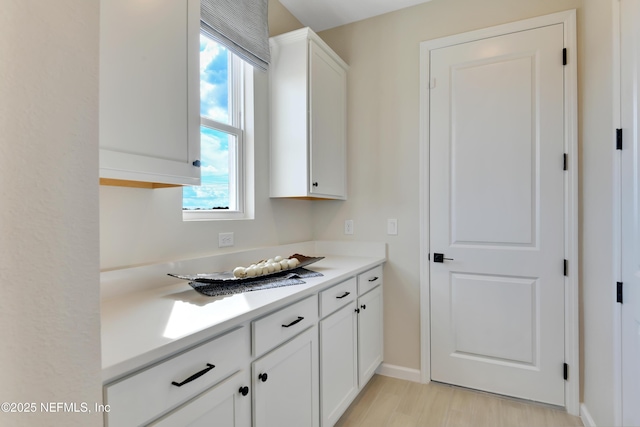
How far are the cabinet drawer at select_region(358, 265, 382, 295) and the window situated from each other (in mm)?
879

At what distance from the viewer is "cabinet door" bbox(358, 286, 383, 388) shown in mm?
2039

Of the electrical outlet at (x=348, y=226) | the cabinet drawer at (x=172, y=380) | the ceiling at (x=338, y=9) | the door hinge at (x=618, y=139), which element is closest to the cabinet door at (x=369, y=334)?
the electrical outlet at (x=348, y=226)

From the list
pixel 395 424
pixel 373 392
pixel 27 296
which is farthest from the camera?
pixel 373 392

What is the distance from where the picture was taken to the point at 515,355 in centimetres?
210

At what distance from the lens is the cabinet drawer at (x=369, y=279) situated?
2.06 m

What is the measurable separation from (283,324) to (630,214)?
4.70 feet

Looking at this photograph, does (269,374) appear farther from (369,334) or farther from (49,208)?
(369,334)

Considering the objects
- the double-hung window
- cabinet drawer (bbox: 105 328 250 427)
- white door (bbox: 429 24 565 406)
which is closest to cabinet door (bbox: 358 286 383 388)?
white door (bbox: 429 24 565 406)

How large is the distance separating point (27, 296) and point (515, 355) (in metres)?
2.48

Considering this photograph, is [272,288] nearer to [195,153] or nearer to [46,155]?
[195,153]

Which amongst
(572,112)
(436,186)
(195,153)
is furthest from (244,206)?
(572,112)

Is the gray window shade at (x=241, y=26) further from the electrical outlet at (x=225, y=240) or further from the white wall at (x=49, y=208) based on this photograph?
the white wall at (x=49, y=208)

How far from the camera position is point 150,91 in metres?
1.16

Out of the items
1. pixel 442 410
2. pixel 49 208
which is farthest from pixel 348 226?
pixel 49 208
